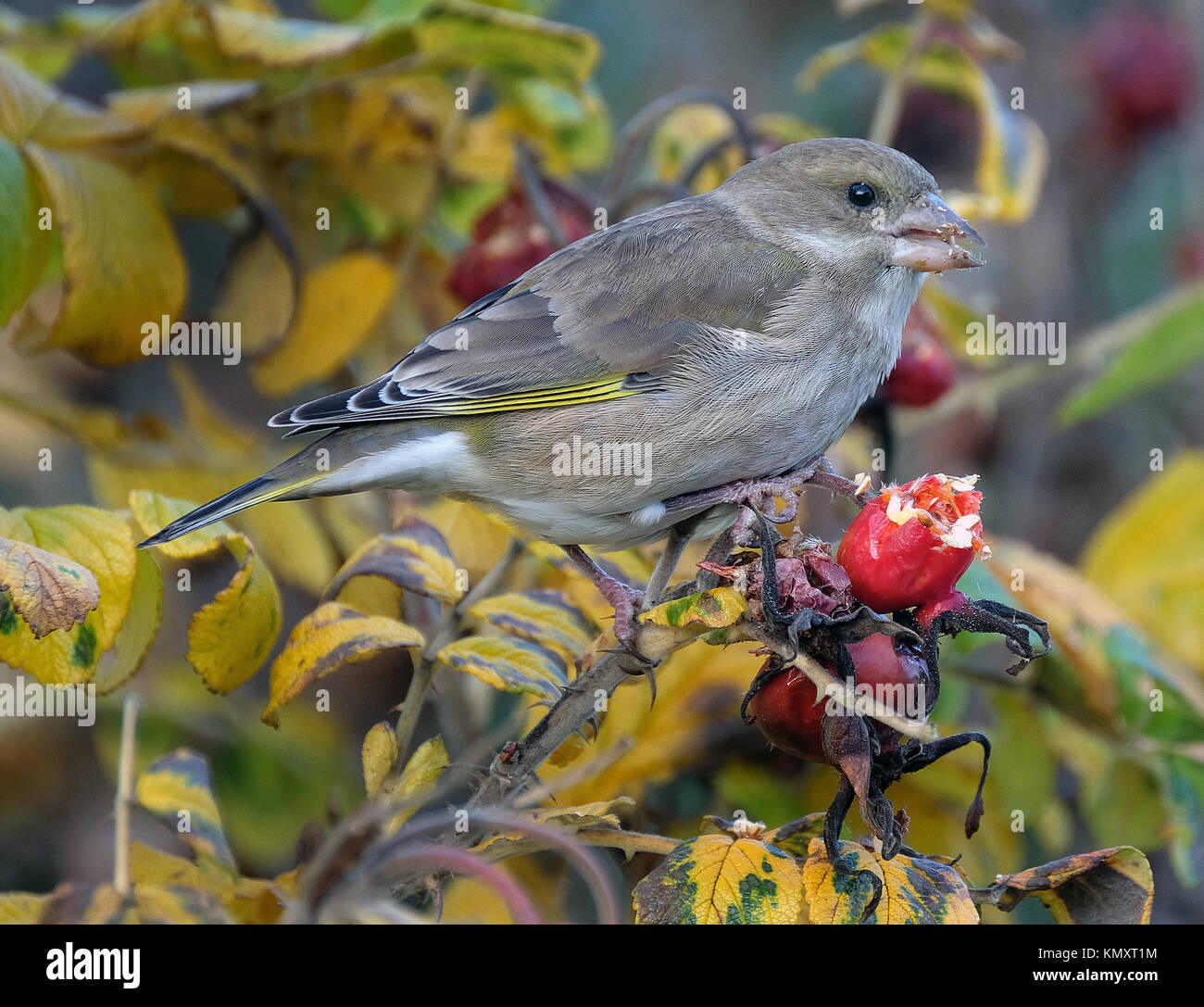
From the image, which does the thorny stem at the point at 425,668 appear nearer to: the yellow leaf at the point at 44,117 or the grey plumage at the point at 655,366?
the grey plumage at the point at 655,366

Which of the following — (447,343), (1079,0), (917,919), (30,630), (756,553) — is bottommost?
(917,919)

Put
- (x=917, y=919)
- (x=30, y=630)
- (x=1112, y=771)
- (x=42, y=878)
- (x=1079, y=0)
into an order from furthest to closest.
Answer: (x=1079, y=0)
(x=42, y=878)
(x=1112, y=771)
(x=30, y=630)
(x=917, y=919)

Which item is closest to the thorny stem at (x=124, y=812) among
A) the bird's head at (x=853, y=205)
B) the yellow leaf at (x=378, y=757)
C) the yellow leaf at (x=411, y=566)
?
the yellow leaf at (x=378, y=757)

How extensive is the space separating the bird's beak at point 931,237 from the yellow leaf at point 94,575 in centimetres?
179

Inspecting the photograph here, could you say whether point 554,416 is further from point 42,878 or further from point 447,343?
point 42,878

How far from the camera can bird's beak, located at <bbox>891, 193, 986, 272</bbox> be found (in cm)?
283

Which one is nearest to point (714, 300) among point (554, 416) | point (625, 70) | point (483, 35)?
point (554, 416)

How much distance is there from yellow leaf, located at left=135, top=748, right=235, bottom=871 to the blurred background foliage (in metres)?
0.17

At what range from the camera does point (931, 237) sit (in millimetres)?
2918

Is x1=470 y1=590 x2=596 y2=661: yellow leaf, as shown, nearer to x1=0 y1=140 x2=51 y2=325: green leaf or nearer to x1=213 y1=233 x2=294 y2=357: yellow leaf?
x1=0 y1=140 x2=51 y2=325: green leaf

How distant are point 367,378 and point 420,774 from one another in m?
1.92

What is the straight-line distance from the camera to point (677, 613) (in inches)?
73.8

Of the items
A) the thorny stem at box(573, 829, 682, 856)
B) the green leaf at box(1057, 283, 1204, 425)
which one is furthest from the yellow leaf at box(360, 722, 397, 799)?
the green leaf at box(1057, 283, 1204, 425)

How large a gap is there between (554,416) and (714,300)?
455 mm
